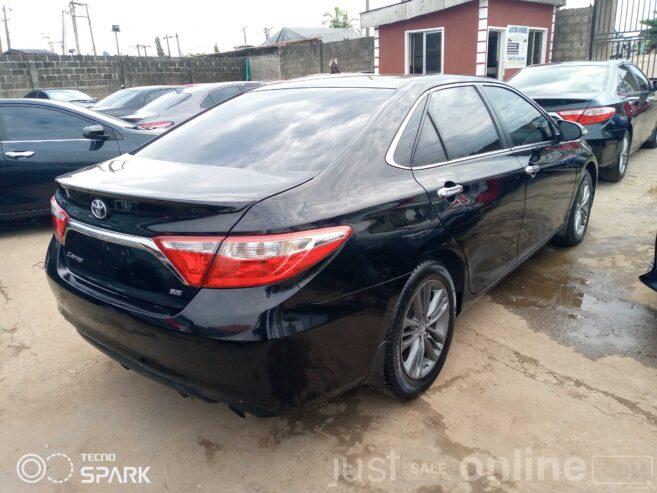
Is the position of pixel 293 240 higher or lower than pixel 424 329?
higher

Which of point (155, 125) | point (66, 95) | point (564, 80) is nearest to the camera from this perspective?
point (564, 80)

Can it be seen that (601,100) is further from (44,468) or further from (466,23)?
(466,23)

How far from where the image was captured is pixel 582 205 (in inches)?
178

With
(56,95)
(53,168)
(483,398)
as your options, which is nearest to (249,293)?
(483,398)

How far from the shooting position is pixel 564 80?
6.75 meters

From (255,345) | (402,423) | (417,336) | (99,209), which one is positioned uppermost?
(99,209)

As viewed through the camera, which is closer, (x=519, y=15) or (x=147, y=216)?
(x=147, y=216)

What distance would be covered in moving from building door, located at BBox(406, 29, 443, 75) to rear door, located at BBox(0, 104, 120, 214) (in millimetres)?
11542

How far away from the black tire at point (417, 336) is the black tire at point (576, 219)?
2.10m

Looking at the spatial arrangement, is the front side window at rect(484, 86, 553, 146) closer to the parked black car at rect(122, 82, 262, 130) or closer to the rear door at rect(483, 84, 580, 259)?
the rear door at rect(483, 84, 580, 259)

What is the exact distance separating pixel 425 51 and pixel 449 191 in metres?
14.0

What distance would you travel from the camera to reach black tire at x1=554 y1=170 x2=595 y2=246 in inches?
170

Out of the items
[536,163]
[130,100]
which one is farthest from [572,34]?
[536,163]

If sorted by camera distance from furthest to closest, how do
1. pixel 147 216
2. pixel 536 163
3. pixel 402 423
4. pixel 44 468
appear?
1. pixel 536 163
2. pixel 402 423
3. pixel 44 468
4. pixel 147 216
